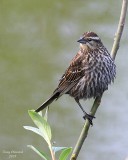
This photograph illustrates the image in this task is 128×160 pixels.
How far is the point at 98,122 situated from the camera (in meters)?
6.51

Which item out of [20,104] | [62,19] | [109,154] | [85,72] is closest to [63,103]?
[20,104]

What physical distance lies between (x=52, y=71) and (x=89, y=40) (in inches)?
128

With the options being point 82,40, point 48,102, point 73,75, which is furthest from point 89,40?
point 48,102

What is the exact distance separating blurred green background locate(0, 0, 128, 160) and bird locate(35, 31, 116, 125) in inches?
80.2

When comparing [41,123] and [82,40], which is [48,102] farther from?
[41,123]

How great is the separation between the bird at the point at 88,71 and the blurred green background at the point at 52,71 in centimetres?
204

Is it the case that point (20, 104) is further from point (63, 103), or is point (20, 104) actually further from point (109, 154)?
point (109, 154)

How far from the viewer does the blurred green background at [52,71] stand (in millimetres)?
6324

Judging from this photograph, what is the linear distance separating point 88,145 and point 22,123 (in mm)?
705

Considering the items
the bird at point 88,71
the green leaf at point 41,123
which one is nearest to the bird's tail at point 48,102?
the bird at point 88,71

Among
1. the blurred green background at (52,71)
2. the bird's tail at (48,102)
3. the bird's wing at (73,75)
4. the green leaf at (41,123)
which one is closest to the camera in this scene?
the green leaf at (41,123)

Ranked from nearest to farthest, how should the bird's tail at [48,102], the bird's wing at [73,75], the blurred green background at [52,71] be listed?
the bird's tail at [48,102] → the bird's wing at [73,75] → the blurred green background at [52,71]

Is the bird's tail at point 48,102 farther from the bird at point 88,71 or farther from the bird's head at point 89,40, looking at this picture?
the bird's head at point 89,40

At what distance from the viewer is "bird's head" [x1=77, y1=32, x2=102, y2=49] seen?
3742mm
